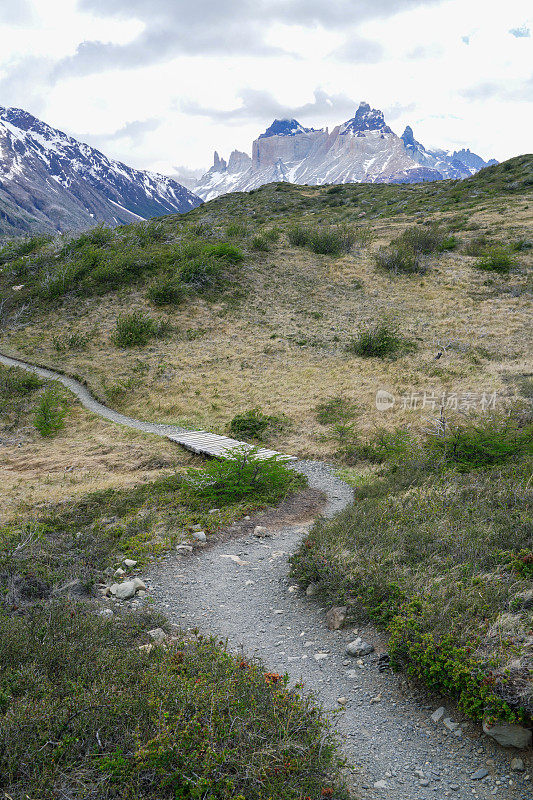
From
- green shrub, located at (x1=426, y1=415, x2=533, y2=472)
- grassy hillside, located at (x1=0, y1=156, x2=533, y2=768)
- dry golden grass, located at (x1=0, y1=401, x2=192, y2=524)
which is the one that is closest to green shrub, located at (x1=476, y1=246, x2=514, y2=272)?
grassy hillside, located at (x1=0, y1=156, x2=533, y2=768)

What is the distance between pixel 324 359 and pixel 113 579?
19040mm

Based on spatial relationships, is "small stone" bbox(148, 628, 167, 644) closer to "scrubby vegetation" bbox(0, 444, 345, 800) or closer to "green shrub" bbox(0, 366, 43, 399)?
"scrubby vegetation" bbox(0, 444, 345, 800)

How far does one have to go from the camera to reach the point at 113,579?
24.9ft

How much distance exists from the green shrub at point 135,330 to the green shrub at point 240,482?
1757cm

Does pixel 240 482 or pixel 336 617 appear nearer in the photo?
pixel 336 617

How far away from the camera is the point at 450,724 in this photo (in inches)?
175

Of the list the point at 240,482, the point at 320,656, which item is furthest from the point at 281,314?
the point at 320,656

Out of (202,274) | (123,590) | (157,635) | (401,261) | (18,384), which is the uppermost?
(202,274)

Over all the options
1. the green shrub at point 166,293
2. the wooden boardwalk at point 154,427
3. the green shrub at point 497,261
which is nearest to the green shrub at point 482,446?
the wooden boardwalk at point 154,427

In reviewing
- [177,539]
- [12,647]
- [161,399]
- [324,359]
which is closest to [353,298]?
[324,359]

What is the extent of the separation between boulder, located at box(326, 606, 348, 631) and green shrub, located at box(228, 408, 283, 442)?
33.4 ft

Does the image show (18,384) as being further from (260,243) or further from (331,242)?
(331,242)

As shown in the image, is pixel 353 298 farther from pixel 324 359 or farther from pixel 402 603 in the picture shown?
pixel 402 603

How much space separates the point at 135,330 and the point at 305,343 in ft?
35.2
